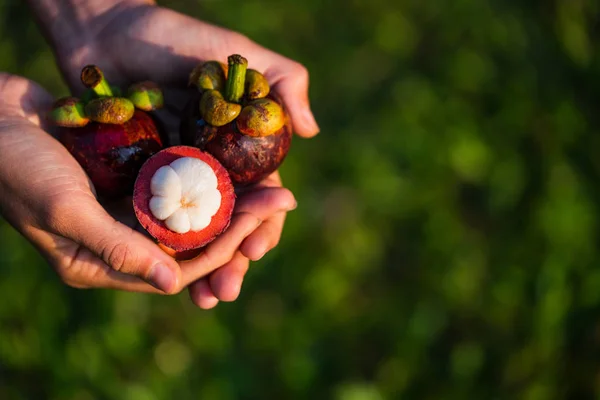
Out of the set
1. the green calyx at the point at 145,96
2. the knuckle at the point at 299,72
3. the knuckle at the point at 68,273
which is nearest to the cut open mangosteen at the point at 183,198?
the green calyx at the point at 145,96

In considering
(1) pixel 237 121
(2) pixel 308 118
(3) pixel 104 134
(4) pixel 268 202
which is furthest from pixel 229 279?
(2) pixel 308 118

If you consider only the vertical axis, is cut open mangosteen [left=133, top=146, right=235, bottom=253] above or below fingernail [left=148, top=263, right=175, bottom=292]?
above

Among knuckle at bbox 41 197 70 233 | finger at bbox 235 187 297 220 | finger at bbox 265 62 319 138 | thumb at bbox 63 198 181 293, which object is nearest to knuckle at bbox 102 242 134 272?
thumb at bbox 63 198 181 293

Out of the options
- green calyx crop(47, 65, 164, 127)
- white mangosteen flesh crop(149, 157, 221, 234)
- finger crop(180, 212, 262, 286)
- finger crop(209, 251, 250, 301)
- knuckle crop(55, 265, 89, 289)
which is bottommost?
knuckle crop(55, 265, 89, 289)

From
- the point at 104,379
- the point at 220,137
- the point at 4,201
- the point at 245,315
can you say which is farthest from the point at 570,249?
the point at 4,201

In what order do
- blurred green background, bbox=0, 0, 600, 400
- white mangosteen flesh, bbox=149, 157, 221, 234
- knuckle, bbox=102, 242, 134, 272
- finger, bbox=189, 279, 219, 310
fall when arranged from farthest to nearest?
blurred green background, bbox=0, 0, 600, 400, finger, bbox=189, 279, 219, 310, white mangosteen flesh, bbox=149, 157, 221, 234, knuckle, bbox=102, 242, 134, 272

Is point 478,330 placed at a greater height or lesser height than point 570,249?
lesser

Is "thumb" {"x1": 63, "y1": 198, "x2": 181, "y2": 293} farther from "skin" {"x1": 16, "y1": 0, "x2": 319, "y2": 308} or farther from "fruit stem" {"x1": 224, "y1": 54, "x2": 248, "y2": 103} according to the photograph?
"fruit stem" {"x1": 224, "y1": 54, "x2": 248, "y2": 103}

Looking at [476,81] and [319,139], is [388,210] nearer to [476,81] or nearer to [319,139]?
[319,139]
